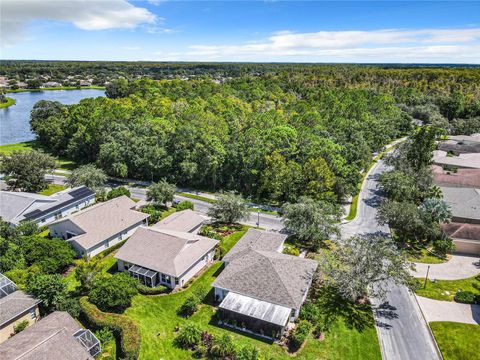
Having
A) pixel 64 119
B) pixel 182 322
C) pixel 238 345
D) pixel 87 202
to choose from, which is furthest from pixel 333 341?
pixel 64 119

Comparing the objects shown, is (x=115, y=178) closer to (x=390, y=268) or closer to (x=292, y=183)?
(x=292, y=183)

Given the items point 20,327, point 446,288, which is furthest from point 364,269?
point 20,327

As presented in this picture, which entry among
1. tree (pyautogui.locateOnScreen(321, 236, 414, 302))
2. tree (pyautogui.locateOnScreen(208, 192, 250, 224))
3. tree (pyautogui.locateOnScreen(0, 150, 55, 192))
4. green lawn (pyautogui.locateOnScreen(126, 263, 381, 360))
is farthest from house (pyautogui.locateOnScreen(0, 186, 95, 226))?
tree (pyautogui.locateOnScreen(321, 236, 414, 302))

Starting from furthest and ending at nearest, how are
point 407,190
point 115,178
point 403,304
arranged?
point 115,178 < point 407,190 < point 403,304

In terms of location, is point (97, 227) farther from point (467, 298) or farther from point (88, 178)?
point (467, 298)

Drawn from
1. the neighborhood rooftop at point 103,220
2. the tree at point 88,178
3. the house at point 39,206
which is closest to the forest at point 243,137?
the tree at point 88,178

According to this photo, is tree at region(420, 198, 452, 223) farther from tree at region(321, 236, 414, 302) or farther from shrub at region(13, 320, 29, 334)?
shrub at region(13, 320, 29, 334)
